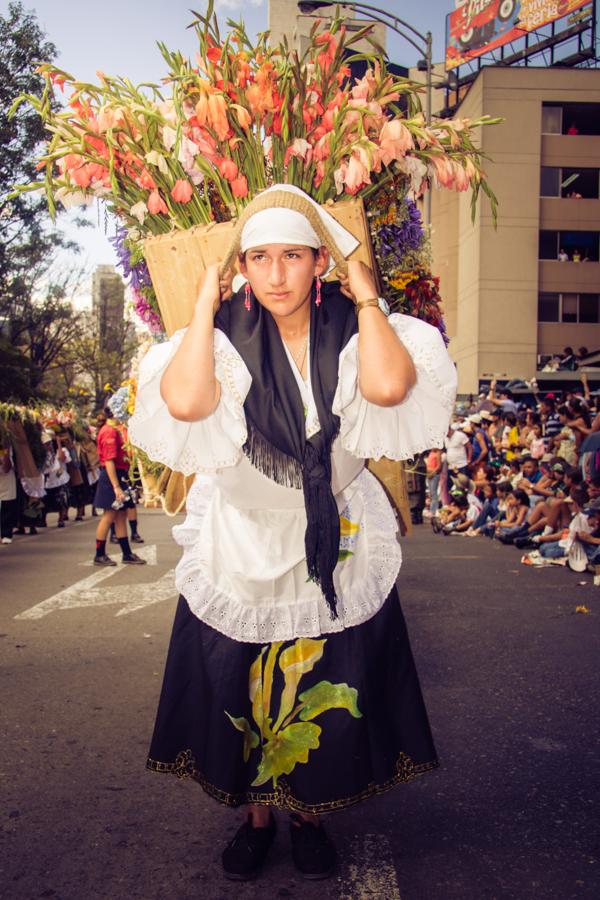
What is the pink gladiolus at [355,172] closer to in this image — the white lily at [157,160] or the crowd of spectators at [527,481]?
the white lily at [157,160]

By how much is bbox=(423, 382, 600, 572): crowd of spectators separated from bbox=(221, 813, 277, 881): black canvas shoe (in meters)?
5.70

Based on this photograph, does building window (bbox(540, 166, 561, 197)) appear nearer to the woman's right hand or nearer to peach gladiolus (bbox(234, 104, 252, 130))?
peach gladiolus (bbox(234, 104, 252, 130))

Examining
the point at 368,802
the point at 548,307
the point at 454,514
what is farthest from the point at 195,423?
the point at 548,307

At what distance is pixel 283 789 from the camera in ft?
10.1

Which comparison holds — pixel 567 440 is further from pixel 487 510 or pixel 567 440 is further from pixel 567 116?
pixel 567 116

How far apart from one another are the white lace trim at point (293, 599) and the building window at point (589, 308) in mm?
36212

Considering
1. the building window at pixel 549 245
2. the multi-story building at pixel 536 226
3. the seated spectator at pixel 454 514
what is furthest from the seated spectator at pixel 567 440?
the building window at pixel 549 245

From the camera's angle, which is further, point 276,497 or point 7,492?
point 7,492

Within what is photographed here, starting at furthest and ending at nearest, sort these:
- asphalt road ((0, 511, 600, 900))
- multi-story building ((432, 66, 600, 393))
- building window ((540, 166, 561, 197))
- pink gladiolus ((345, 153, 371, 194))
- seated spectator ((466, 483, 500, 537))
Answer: building window ((540, 166, 561, 197)) < multi-story building ((432, 66, 600, 393)) < seated spectator ((466, 483, 500, 537)) < pink gladiolus ((345, 153, 371, 194)) < asphalt road ((0, 511, 600, 900))

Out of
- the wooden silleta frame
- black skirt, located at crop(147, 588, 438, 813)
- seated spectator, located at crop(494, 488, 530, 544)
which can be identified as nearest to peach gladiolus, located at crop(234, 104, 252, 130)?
the wooden silleta frame

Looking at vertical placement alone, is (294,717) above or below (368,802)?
above

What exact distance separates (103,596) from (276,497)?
5835mm

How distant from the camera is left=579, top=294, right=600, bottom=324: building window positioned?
37312 mm

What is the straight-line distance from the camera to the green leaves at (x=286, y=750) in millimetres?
3027
